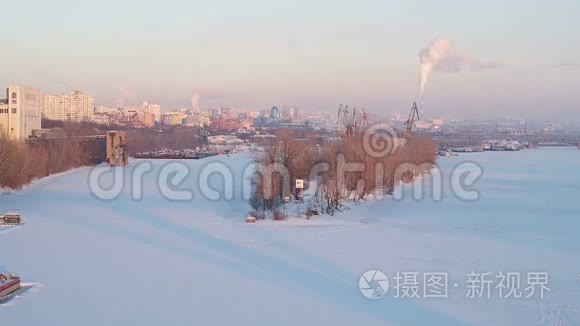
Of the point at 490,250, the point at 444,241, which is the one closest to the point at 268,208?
the point at 444,241

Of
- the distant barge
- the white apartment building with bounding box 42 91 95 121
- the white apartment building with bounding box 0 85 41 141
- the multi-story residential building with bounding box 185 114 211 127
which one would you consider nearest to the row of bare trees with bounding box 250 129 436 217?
the distant barge

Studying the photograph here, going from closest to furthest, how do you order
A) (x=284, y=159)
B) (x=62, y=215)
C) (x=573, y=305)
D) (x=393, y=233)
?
(x=573, y=305)
(x=393, y=233)
(x=62, y=215)
(x=284, y=159)

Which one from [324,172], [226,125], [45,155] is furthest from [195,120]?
[324,172]

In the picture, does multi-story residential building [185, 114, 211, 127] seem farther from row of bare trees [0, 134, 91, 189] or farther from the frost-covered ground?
the frost-covered ground

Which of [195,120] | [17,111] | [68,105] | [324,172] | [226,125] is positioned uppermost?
[68,105]

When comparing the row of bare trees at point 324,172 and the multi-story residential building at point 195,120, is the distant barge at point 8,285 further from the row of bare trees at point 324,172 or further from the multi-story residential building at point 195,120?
the multi-story residential building at point 195,120

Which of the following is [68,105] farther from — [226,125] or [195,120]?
[195,120]

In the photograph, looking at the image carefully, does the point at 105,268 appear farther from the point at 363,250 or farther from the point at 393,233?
the point at 393,233
